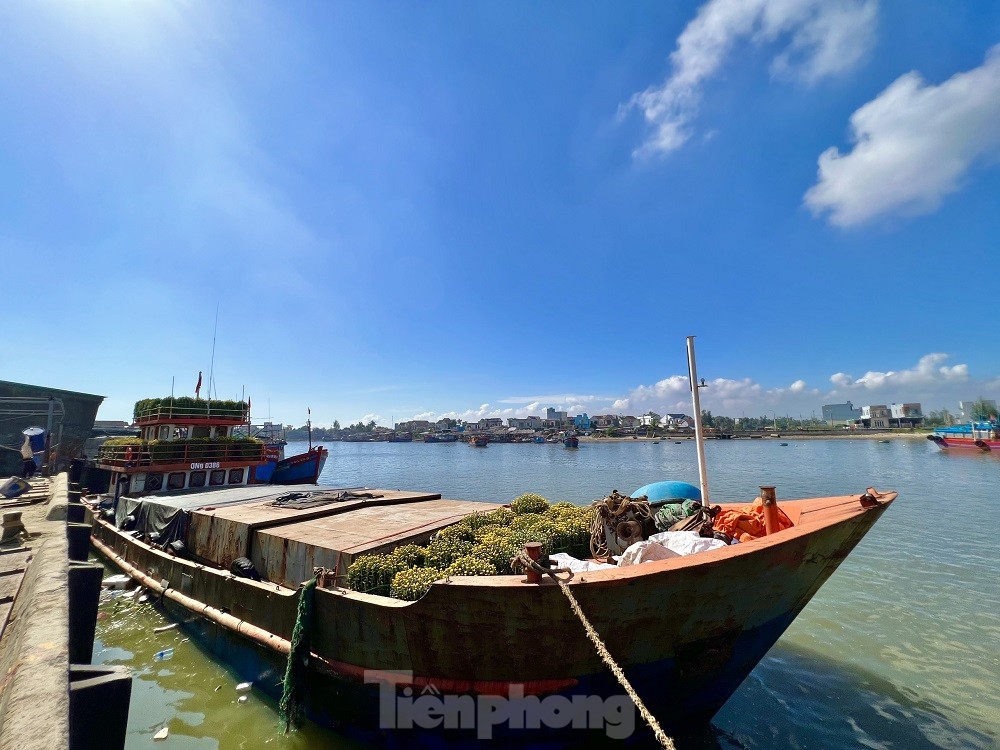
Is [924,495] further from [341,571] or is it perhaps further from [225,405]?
[225,405]

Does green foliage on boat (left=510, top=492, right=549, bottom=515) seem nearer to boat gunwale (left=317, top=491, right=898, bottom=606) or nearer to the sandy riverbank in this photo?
boat gunwale (left=317, top=491, right=898, bottom=606)

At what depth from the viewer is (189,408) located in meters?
19.2

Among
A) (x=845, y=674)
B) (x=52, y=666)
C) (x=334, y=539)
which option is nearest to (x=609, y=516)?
(x=334, y=539)

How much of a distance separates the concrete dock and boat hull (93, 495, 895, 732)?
2585 mm

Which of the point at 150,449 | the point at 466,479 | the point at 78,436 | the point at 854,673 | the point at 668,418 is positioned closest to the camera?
the point at 854,673

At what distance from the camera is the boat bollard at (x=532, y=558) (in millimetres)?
4367

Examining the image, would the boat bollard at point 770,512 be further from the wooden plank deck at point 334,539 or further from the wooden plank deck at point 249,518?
the wooden plank deck at point 249,518

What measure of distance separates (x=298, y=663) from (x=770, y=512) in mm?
6924

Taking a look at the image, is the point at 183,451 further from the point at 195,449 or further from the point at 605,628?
the point at 605,628

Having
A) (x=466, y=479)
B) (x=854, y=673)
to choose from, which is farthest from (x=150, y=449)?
(x=466, y=479)

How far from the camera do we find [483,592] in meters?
4.46

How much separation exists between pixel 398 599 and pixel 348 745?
255 cm

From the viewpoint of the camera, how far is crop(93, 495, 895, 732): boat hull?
438 centimetres

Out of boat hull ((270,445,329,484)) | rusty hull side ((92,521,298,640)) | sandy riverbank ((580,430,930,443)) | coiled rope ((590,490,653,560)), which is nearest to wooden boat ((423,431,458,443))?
sandy riverbank ((580,430,930,443))
